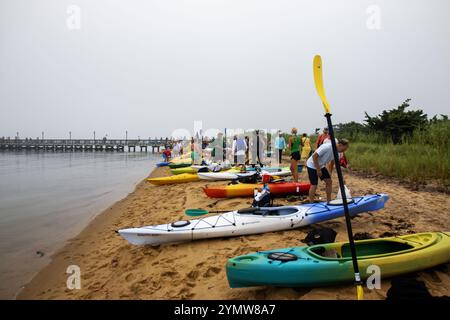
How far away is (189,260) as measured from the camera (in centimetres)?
388

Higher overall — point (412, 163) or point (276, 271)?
point (412, 163)

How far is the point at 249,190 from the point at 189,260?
366 centimetres

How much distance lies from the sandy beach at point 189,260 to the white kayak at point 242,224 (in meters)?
0.14

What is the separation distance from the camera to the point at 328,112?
248 cm

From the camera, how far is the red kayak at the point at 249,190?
23.2ft

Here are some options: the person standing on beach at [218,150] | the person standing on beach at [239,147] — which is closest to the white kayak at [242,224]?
the person standing on beach at [239,147]

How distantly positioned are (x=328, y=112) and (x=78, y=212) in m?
8.42

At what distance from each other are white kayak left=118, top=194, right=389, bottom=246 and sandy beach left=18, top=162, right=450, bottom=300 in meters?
0.14

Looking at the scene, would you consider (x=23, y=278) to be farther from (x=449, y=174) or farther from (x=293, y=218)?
(x=449, y=174)

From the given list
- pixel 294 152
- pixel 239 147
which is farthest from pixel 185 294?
pixel 239 147

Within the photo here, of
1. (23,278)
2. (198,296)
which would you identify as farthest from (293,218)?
(23,278)

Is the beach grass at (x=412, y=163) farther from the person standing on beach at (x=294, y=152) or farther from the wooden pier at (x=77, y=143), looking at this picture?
the wooden pier at (x=77, y=143)

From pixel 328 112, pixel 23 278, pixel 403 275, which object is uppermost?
pixel 328 112

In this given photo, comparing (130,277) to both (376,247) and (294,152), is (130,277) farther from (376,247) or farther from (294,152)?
(294,152)
